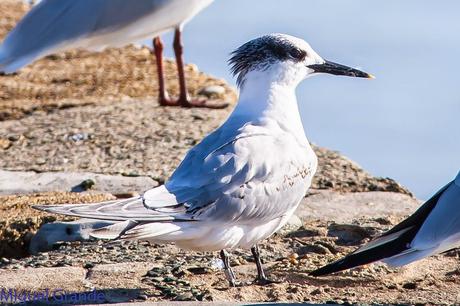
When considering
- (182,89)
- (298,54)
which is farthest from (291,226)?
(182,89)

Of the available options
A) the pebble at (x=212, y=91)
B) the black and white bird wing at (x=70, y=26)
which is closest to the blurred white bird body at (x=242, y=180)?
the black and white bird wing at (x=70, y=26)

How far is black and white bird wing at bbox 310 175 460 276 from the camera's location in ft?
14.3

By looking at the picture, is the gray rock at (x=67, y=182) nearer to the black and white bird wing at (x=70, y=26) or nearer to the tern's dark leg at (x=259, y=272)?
the tern's dark leg at (x=259, y=272)

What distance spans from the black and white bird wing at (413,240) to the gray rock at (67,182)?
2158mm

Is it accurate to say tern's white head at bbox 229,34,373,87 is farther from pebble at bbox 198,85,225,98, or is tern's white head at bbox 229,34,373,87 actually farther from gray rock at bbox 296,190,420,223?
pebble at bbox 198,85,225,98

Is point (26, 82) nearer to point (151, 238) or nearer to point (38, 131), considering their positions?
point (38, 131)

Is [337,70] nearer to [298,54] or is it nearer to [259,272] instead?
[298,54]

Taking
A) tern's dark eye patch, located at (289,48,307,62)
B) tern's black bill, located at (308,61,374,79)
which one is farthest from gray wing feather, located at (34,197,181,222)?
tern's black bill, located at (308,61,374,79)

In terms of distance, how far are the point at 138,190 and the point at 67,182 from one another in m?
0.44

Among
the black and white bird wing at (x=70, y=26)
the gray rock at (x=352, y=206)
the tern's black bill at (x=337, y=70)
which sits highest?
the tern's black bill at (x=337, y=70)

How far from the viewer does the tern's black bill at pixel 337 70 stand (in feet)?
18.2

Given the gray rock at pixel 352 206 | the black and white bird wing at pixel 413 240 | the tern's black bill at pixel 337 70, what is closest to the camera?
the black and white bird wing at pixel 413 240

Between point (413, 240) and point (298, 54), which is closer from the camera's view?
point (413, 240)

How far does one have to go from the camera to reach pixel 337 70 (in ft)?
18.4
